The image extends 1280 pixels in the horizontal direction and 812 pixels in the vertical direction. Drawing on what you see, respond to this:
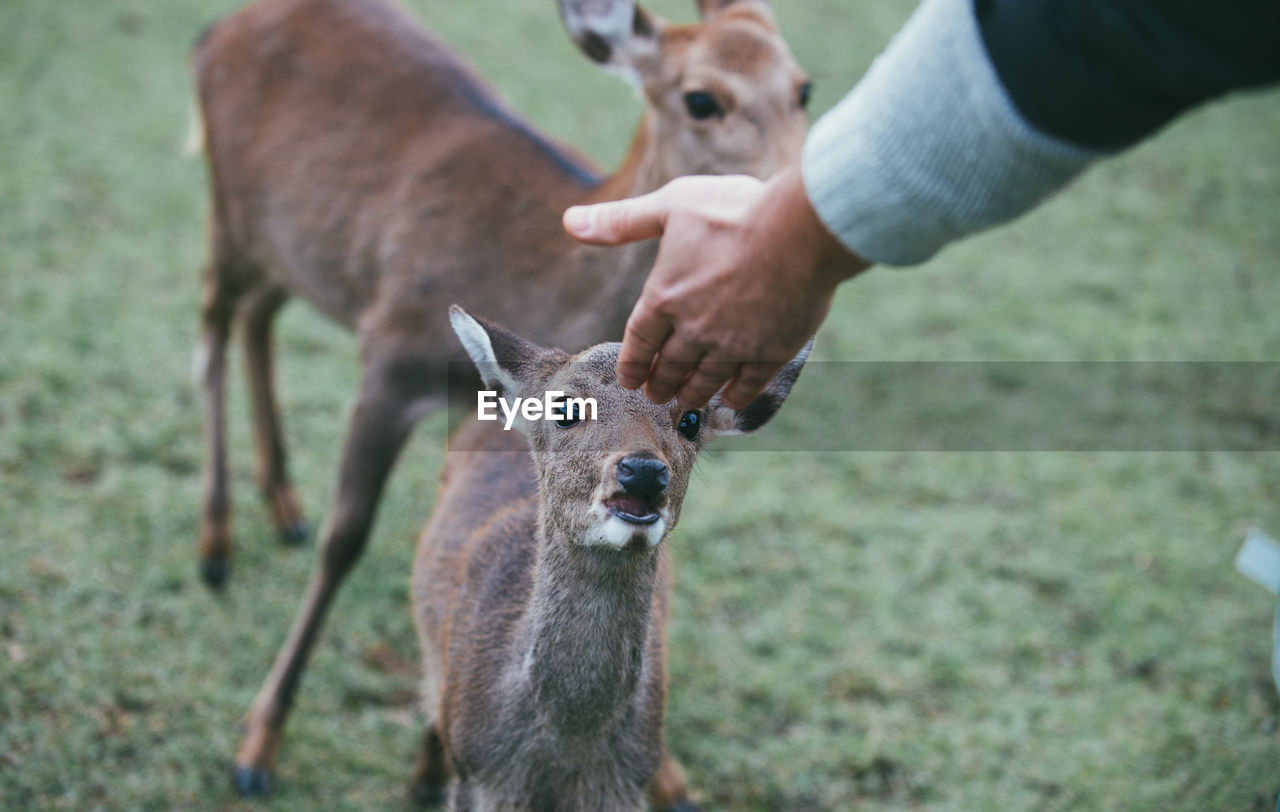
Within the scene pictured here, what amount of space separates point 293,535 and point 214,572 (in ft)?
1.19

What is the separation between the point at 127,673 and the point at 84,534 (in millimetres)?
730

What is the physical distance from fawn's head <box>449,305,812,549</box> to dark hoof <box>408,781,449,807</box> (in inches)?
50.2

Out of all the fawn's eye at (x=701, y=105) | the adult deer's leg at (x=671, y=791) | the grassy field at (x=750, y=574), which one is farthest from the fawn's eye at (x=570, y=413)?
the adult deer's leg at (x=671, y=791)

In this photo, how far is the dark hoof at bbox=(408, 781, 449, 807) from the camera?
325cm

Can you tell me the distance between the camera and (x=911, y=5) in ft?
32.5

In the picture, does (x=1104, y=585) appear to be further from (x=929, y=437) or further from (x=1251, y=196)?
(x=1251, y=196)

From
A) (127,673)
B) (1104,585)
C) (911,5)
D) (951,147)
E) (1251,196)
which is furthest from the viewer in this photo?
(911,5)

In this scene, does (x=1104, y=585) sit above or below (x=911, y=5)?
above

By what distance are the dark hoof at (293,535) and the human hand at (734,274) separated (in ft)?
9.20

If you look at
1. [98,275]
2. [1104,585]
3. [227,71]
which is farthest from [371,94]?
[1104,585]

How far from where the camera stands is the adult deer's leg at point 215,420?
13.0ft

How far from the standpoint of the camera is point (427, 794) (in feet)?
10.7

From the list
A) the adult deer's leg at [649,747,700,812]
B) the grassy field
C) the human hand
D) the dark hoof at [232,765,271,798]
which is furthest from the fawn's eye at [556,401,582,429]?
the dark hoof at [232,765,271,798]
